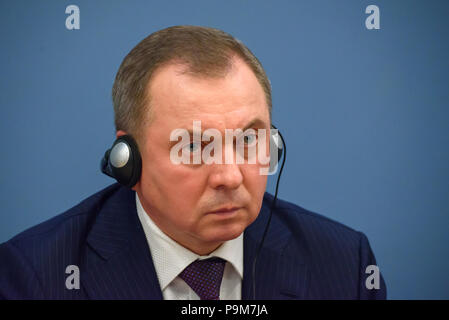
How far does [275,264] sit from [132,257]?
445 millimetres

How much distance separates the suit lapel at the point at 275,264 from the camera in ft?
5.22

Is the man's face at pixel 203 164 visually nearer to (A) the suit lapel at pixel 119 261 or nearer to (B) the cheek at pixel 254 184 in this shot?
(B) the cheek at pixel 254 184

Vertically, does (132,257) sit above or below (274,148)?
below

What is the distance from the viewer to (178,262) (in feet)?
4.99

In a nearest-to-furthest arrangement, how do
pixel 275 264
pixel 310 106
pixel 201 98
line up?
pixel 201 98, pixel 275 264, pixel 310 106

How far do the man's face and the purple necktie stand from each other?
0.15 m

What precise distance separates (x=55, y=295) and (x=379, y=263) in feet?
4.30

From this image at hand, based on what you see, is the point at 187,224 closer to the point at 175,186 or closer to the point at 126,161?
the point at 175,186

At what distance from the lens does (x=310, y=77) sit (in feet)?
6.57

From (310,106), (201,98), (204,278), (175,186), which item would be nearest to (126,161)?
(175,186)

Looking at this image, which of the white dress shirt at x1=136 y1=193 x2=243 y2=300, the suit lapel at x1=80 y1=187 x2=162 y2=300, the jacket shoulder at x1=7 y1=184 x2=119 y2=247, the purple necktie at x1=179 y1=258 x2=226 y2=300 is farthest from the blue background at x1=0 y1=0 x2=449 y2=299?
the purple necktie at x1=179 y1=258 x2=226 y2=300

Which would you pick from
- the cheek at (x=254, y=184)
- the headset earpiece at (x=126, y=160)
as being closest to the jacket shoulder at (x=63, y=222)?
the headset earpiece at (x=126, y=160)

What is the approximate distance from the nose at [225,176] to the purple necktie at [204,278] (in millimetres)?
308
